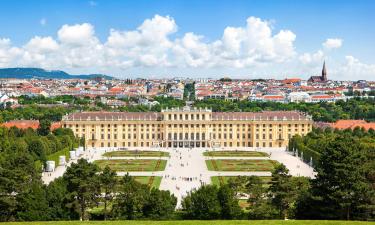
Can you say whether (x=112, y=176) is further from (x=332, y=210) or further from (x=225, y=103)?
(x=225, y=103)

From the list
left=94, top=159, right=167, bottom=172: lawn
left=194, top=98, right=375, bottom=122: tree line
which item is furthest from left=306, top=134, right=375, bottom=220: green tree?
left=194, top=98, right=375, bottom=122: tree line

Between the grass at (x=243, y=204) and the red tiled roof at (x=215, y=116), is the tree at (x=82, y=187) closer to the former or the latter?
the grass at (x=243, y=204)

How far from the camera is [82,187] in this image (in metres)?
31.3

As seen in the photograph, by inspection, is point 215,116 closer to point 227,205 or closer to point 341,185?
point 227,205

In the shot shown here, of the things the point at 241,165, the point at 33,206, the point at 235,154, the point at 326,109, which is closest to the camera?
the point at 33,206

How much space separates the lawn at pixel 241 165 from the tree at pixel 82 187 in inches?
1104

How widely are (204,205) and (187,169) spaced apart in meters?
28.6

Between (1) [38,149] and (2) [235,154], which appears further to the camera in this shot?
(2) [235,154]

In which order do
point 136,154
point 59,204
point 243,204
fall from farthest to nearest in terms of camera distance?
1. point 136,154
2. point 243,204
3. point 59,204

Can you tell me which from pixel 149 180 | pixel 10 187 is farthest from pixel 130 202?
pixel 149 180

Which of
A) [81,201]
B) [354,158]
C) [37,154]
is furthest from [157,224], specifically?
[37,154]

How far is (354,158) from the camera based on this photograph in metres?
28.6

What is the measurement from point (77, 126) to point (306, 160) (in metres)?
37.9

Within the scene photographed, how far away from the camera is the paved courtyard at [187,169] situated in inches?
1938
